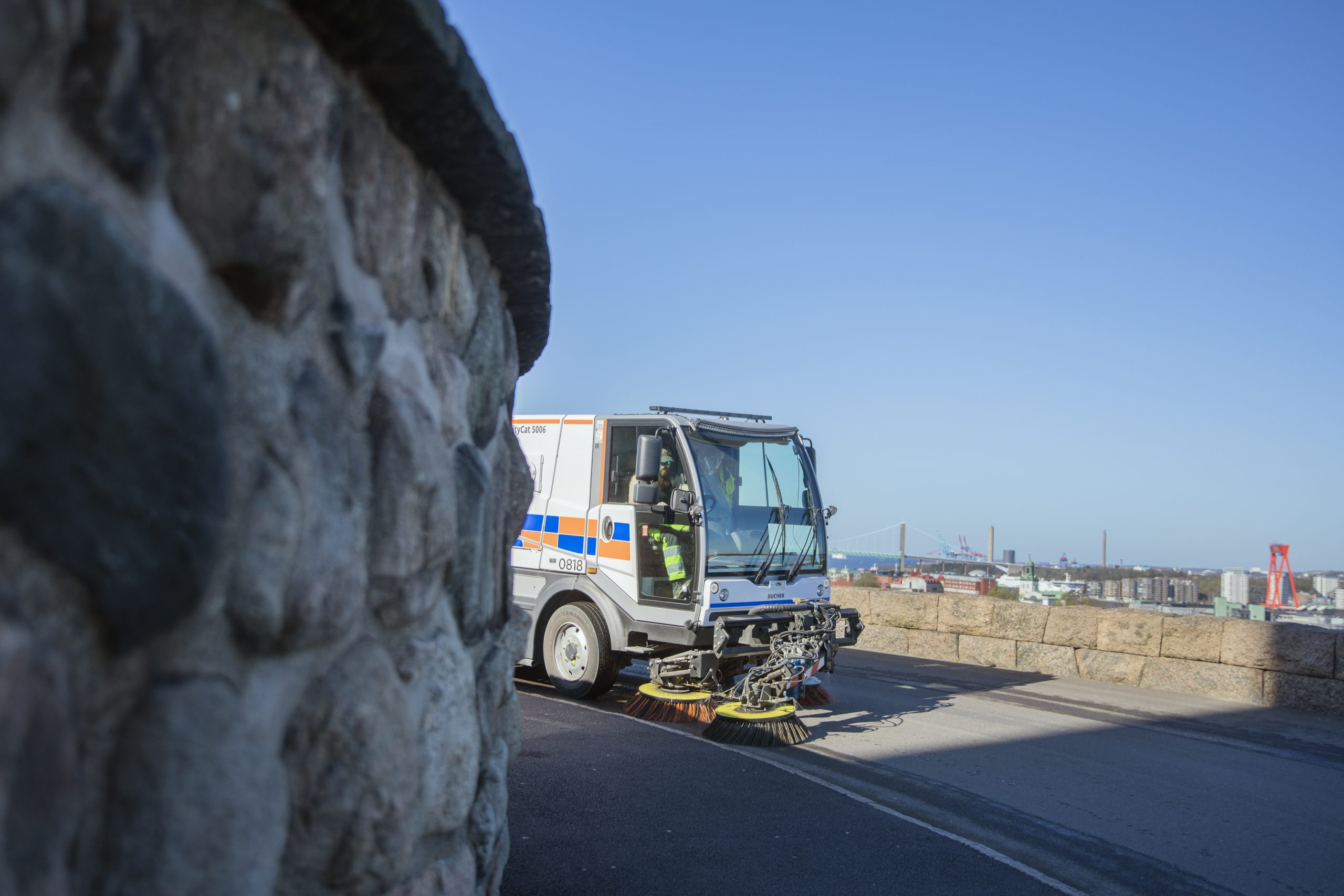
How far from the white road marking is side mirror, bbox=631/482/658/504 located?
73.1 inches

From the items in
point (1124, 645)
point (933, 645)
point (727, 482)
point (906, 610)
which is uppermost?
A: point (727, 482)

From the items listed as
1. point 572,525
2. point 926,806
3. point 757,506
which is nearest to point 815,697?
point 757,506

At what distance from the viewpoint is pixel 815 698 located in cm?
924

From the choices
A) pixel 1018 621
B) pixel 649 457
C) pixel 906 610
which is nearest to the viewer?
pixel 649 457

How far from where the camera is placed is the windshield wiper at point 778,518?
888 cm

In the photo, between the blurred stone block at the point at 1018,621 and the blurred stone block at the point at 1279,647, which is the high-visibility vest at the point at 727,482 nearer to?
the blurred stone block at the point at 1018,621

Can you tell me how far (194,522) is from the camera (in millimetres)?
1070

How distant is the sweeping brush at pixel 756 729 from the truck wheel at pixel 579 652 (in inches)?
67.7

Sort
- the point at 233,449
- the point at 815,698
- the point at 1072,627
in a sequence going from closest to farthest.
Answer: the point at 233,449, the point at 815,698, the point at 1072,627

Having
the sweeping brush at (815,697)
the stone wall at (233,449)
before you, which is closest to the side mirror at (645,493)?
the sweeping brush at (815,697)

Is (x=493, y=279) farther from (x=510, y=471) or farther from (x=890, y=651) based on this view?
(x=890, y=651)

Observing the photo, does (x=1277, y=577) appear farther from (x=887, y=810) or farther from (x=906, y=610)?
(x=887, y=810)

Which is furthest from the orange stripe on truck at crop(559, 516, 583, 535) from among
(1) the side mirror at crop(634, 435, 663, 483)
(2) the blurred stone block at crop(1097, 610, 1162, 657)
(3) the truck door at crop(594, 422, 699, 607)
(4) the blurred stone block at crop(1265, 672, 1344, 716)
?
(4) the blurred stone block at crop(1265, 672, 1344, 716)

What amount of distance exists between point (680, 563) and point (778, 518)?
1.16m
